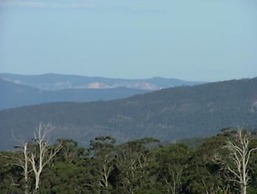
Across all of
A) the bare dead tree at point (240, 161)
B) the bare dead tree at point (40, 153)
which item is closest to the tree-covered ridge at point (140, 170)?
the bare dead tree at point (240, 161)

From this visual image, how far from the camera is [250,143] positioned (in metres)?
50.3

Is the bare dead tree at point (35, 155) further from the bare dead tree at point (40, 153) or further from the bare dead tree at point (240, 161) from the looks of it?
the bare dead tree at point (240, 161)

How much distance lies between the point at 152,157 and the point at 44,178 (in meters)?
6.76

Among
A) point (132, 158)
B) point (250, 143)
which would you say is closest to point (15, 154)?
point (132, 158)

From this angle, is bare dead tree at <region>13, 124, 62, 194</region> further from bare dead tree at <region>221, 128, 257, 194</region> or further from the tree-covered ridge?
bare dead tree at <region>221, 128, 257, 194</region>

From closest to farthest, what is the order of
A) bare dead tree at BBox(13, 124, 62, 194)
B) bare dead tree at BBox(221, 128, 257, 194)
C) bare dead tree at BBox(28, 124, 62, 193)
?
bare dead tree at BBox(221, 128, 257, 194), bare dead tree at BBox(28, 124, 62, 193), bare dead tree at BBox(13, 124, 62, 194)

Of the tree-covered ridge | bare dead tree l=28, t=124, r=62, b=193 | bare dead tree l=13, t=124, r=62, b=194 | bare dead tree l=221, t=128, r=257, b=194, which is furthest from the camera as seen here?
the tree-covered ridge

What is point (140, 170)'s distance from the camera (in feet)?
172

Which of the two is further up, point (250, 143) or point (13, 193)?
point (250, 143)

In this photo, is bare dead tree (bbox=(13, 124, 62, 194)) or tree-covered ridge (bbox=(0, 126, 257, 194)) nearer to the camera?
bare dead tree (bbox=(13, 124, 62, 194))

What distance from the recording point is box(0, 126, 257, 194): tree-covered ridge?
4803 centimetres

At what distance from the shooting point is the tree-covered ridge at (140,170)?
158 ft

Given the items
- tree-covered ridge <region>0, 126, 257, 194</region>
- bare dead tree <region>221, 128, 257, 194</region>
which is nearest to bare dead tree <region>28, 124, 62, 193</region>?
tree-covered ridge <region>0, 126, 257, 194</region>

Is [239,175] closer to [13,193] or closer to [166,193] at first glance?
[166,193]
